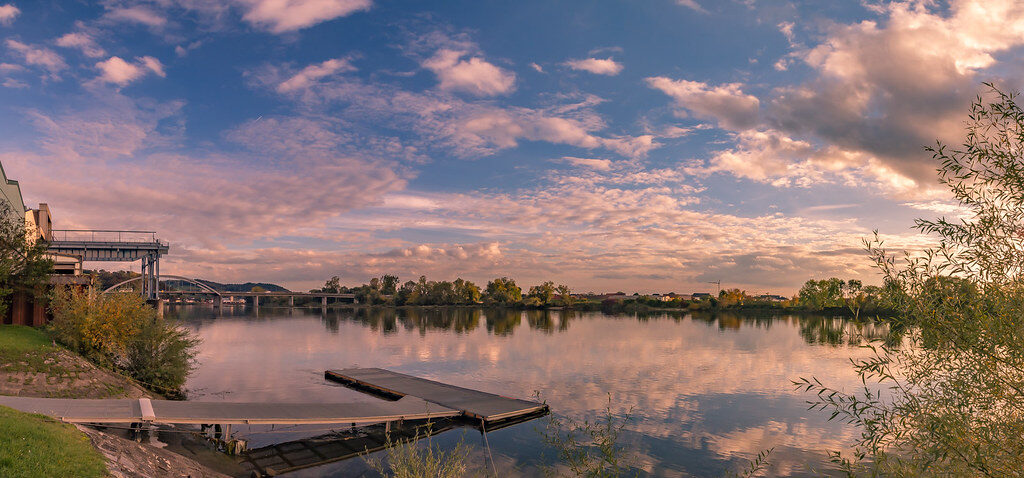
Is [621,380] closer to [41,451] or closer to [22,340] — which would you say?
[41,451]

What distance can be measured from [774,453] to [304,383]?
101 feet

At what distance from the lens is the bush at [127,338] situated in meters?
31.1

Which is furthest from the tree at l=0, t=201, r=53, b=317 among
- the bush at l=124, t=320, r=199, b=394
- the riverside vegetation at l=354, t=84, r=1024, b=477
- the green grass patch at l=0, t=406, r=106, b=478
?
the riverside vegetation at l=354, t=84, r=1024, b=477

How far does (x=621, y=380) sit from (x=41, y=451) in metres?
35.1

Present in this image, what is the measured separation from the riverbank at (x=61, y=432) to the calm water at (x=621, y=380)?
5166 mm

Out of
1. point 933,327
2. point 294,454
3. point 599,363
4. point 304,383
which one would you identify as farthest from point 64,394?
point 599,363

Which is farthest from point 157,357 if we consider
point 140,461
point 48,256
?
point 48,256

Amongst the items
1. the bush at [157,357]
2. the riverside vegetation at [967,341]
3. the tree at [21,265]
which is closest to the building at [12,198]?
the tree at [21,265]

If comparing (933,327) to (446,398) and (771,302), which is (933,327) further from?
(771,302)

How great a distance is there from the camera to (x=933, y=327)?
862 centimetres

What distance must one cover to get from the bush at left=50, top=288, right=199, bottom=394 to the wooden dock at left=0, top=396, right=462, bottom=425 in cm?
1157

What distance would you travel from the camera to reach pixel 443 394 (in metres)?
32.2

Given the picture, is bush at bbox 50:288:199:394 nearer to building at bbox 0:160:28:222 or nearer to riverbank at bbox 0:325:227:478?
riverbank at bbox 0:325:227:478

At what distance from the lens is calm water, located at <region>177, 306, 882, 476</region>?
23.7m
